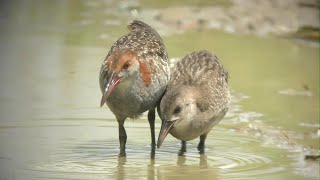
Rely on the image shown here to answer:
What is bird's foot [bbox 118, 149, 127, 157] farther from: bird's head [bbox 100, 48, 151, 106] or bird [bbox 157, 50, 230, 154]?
bird's head [bbox 100, 48, 151, 106]

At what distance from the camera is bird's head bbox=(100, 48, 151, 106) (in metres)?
9.27

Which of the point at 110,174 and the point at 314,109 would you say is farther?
the point at 314,109

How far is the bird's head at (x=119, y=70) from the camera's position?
30.4ft

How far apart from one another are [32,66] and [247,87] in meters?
3.16

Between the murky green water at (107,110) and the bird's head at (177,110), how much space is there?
416 mm

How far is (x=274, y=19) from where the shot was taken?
1772 centimetres

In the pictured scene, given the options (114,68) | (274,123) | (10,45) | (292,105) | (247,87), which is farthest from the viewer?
(10,45)

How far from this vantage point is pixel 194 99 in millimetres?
10055

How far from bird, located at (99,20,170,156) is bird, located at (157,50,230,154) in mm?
174

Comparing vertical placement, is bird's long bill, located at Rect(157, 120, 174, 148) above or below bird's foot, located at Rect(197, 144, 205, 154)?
above

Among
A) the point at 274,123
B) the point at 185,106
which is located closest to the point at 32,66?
the point at 274,123

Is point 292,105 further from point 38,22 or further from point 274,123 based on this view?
point 38,22

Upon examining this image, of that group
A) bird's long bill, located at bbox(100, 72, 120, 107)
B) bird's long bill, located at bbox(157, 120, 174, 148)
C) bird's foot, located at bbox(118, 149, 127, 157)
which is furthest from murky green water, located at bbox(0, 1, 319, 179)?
bird's long bill, located at bbox(100, 72, 120, 107)

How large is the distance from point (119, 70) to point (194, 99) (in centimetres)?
111
